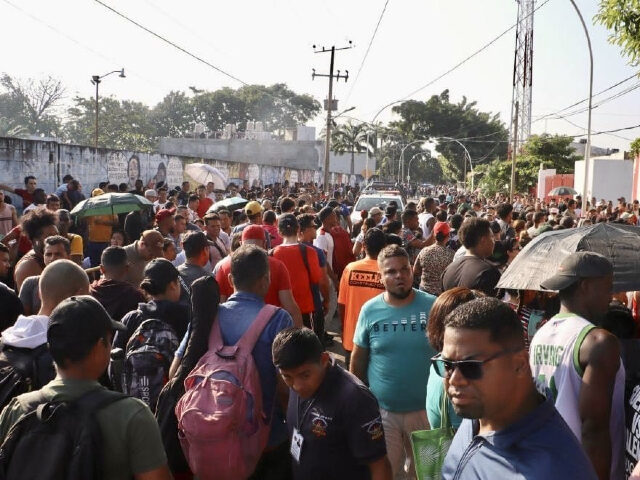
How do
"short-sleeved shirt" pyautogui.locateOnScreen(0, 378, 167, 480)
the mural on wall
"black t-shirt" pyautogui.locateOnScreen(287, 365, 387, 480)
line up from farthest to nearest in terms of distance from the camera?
the mural on wall
"black t-shirt" pyautogui.locateOnScreen(287, 365, 387, 480)
"short-sleeved shirt" pyautogui.locateOnScreen(0, 378, 167, 480)

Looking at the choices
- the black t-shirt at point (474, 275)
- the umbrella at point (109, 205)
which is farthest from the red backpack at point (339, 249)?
the black t-shirt at point (474, 275)

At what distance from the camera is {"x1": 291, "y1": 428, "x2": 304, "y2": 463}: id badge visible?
3.21 meters

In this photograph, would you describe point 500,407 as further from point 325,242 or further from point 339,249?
point 339,249

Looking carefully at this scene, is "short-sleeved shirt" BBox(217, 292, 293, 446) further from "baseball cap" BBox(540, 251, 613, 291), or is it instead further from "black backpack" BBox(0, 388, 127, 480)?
"baseball cap" BBox(540, 251, 613, 291)

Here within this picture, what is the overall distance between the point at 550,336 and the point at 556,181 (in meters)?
40.6

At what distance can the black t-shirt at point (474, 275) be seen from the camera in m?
5.38

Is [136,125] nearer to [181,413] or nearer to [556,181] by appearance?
[556,181]

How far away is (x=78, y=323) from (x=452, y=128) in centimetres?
9056

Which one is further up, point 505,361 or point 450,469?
point 505,361

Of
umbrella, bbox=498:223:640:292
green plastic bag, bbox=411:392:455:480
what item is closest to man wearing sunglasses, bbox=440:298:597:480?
green plastic bag, bbox=411:392:455:480

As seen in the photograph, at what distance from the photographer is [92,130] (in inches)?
3073

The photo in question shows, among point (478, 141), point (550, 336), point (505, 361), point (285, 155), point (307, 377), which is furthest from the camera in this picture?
point (478, 141)

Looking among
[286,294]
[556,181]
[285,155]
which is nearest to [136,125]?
[285,155]

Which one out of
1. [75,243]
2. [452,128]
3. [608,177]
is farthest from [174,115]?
[75,243]
